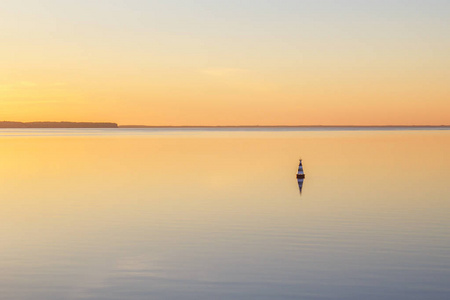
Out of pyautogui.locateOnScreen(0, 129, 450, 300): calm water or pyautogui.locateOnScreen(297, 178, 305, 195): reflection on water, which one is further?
pyautogui.locateOnScreen(297, 178, 305, 195): reflection on water

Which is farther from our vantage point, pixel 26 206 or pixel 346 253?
pixel 26 206

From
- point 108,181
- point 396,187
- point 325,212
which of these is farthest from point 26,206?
point 396,187

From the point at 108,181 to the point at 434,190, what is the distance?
2215cm

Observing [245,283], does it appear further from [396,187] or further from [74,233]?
[396,187]

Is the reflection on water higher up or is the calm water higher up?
the calm water

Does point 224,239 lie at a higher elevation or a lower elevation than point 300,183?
higher

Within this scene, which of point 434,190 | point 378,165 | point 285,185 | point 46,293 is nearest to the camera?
point 46,293

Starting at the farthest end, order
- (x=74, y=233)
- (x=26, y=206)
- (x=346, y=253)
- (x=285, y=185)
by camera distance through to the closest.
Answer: (x=285, y=185)
(x=26, y=206)
(x=74, y=233)
(x=346, y=253)

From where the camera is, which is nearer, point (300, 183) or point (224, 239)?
point (224, 239)

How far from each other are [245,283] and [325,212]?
12750 mm

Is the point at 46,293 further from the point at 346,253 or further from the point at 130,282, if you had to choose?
the point at 346,253

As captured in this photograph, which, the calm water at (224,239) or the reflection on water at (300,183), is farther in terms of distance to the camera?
the reflection on water at (300,183)

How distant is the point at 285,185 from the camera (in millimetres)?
38469

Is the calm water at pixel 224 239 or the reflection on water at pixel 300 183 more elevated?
the calm water at pixel 224 239
